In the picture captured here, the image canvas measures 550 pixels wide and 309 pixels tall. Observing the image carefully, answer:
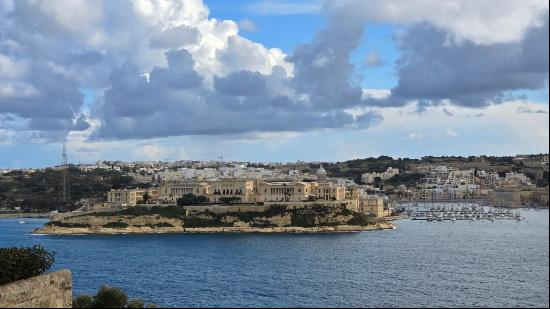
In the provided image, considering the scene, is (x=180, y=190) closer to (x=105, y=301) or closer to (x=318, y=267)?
(x=318, y=267)

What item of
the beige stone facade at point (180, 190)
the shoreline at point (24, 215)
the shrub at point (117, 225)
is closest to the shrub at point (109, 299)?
the shrub at point (117, 225)

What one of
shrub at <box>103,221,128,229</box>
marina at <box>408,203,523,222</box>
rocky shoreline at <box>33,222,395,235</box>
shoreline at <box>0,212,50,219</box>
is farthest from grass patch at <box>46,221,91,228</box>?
marina at <box>408,203,523,222</box>

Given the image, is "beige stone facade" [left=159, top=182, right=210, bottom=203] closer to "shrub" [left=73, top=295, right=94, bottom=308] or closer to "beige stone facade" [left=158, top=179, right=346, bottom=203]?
"beige stone facade" [left=158, top=179, right=346, bottom=203]

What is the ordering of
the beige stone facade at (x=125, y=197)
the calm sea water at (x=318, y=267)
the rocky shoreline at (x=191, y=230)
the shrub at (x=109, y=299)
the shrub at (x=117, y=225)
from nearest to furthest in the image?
the shrub at (x=109, y=299), the calm sea water at (x=318, y=267), the rocky shoreline at (x=191, y=230), the shrub at (x=117, y=225), the beige stone facade at (x=125, y=197)

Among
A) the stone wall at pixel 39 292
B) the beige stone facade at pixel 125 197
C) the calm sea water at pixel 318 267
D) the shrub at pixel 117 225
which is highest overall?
the beige stone facade at pixel 125 197

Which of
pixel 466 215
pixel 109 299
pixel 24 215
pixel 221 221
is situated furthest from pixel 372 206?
pixel 109 299

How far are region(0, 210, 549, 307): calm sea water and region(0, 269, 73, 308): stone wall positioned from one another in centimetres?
639

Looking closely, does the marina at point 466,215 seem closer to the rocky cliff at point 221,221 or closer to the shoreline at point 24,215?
the rocky cliff at point 221,221

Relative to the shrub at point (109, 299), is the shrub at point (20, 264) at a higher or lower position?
higher

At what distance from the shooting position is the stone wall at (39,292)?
16.5m

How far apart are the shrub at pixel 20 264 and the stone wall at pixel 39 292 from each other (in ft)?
3.12

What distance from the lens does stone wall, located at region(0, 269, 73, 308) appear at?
54.3ft

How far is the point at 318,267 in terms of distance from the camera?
3447cm

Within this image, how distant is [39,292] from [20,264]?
6.69 ft
